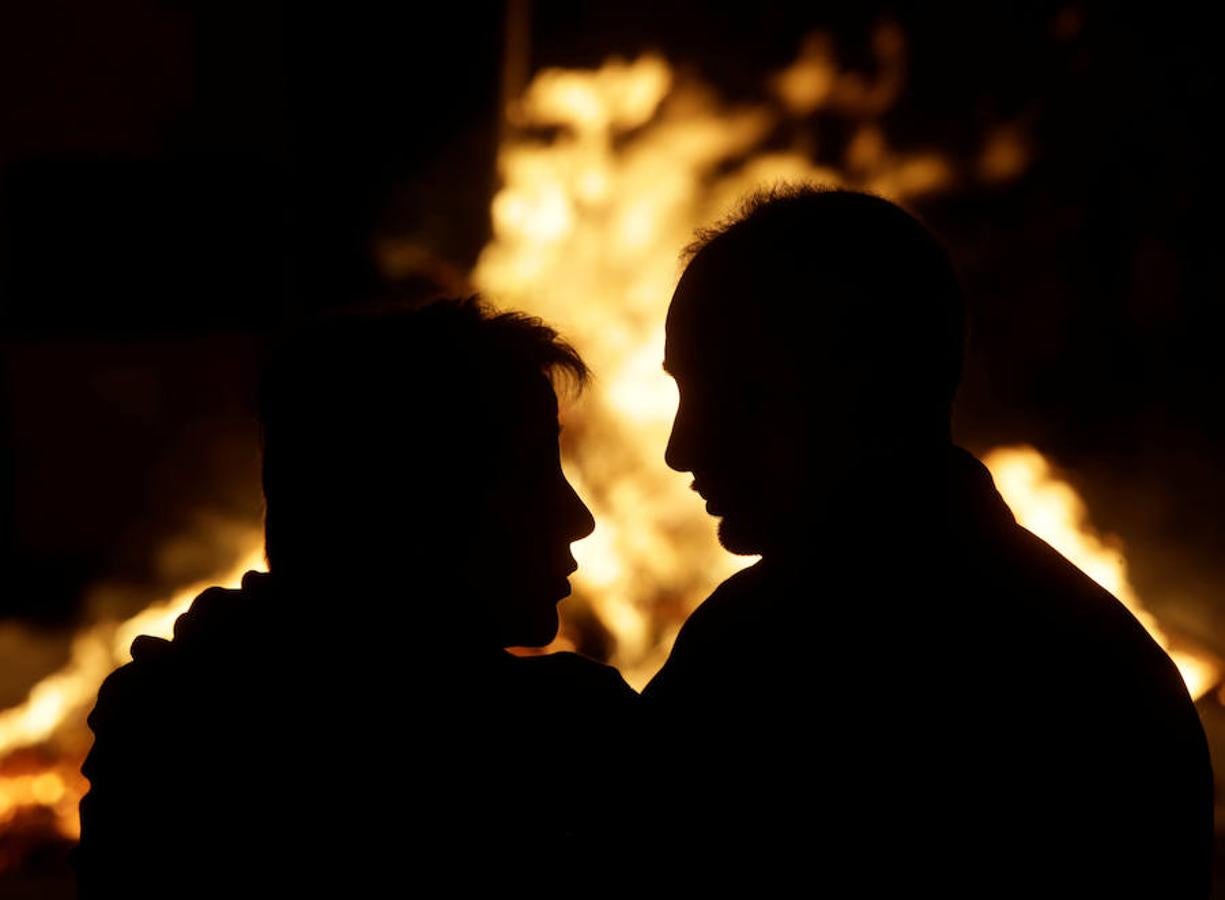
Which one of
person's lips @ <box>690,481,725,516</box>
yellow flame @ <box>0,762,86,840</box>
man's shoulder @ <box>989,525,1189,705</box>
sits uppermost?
yellow flame @ <box>0,762,86,840</box>

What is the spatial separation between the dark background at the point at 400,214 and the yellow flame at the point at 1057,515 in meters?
0.09

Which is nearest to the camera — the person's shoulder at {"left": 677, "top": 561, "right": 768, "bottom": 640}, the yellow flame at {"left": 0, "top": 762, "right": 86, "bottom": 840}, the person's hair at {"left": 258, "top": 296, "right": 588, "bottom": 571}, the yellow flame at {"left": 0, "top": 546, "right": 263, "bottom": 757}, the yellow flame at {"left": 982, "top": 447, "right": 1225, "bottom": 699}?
the person's hair at {"left": 258, "top": 296, "right": 588, "bottom": 571}

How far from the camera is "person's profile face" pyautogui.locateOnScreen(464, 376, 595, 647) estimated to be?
1.55 metres

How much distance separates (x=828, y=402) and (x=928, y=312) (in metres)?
0.17

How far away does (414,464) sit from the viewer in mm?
1495

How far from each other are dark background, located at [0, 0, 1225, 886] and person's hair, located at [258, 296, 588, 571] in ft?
9.01

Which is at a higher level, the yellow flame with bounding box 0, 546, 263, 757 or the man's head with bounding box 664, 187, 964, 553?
the yellow flame with bounding box 0, 546, 263, 757

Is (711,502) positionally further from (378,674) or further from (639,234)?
(639,234)

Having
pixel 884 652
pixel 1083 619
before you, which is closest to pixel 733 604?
pixel 884 652

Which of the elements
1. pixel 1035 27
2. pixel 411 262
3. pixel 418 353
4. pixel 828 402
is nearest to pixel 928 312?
pixel 828 402

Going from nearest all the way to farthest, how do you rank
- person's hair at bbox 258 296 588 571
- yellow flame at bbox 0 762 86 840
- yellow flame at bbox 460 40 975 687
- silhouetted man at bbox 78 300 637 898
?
silhouetted man at bbox 78 300 637 898
person's hair at bbox 258 296 588 571
yellow flame at bbox 0 762 86 840
yellow flame at bbox 460 40 975 687

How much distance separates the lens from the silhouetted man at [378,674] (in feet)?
4.41

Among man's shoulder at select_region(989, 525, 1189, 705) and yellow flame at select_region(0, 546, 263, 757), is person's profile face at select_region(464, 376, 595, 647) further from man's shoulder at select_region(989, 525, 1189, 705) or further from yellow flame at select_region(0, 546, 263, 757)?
yellow flame at select_region(0, 546, 263, 757)

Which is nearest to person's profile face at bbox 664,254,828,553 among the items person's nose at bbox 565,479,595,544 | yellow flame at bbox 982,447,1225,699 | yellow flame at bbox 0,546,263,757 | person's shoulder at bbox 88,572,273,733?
person's nose at bbox 565,479,595,544
